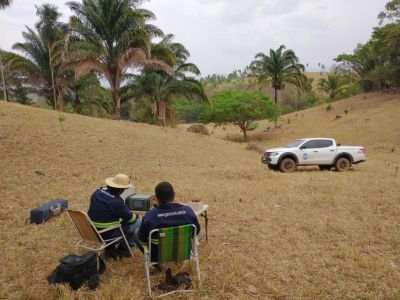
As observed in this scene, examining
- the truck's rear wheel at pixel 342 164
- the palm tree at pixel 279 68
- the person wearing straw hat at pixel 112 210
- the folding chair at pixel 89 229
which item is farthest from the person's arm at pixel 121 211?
the palm tree at pixel 279 68

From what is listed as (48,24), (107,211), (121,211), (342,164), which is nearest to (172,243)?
Answer: (121,211)

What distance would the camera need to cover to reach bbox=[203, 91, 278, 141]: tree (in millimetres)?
31641

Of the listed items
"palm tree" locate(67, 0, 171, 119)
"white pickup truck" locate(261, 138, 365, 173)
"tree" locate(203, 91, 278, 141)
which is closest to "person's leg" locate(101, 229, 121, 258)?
"white pickup truck" locate(261, 138, 365, 173)

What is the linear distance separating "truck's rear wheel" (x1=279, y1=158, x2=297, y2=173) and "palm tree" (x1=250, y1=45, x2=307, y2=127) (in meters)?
23.9

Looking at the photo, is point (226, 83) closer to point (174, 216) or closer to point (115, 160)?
point (115, 160)

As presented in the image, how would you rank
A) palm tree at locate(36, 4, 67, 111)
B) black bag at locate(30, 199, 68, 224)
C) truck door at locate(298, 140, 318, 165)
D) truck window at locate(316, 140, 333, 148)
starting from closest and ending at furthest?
black bag at locate(30, 199, 68, 224), truck door at locate(298, 140, 318, 165), truck window at locate(316, 140, 333, 148), palm tree at locate(36, 4, 67, 111)

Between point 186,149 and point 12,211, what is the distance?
1049 centimetres

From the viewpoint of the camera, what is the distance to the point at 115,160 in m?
13.6

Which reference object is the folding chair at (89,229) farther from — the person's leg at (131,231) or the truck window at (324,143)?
the truck window at (324,143)

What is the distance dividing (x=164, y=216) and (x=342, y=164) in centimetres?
1249

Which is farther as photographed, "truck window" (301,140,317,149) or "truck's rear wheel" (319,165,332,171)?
"truck's rear wheel" (319,165,332,171)

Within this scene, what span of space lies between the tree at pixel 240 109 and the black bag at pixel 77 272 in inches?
1086

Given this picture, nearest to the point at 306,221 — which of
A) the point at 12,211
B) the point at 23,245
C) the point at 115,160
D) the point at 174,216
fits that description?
the point at 174,216

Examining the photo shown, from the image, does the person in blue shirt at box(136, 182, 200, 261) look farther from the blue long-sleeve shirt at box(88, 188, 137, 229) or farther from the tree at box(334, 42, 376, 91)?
the tree at box(334, 42, 376, 91)
